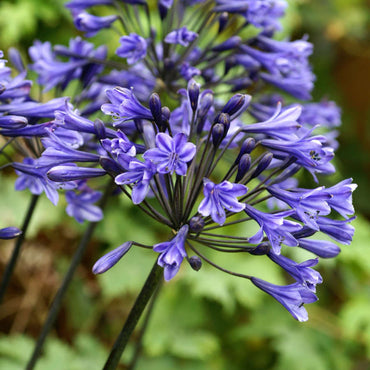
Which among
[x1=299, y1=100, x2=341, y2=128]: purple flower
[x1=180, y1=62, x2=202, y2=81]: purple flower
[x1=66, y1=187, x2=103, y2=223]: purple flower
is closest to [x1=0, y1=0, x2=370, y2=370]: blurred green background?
[x1=299, y1=100, x2=341, y2=128]: purple flower

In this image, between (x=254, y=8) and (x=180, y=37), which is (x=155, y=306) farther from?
(x=254, y=8)

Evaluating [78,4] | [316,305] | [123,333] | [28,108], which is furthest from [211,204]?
[316,305]

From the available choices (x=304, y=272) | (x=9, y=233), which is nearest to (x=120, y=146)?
(x=9, y=233)

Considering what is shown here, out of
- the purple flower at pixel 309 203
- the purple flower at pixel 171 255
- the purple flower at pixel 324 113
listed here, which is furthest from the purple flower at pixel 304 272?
the purple flower at pixel 324 113

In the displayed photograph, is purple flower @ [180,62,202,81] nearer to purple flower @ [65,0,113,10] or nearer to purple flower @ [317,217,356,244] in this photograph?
purple flower @ [65,0,113,10]

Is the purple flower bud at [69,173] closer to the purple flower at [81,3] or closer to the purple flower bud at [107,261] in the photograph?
the purple flower bud at [107,261]
